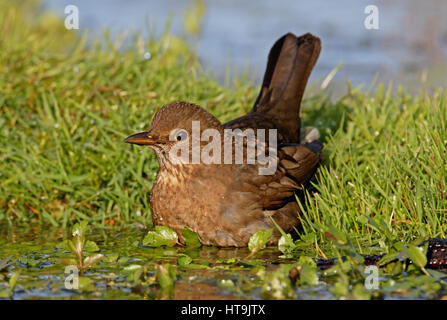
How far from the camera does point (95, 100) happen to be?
276 inches

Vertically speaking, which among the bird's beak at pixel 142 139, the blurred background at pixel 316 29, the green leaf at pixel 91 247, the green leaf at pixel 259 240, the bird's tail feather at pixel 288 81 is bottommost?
the green leaf at pixel 91 247

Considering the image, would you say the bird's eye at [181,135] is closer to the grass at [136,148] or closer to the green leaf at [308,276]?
the grass at [136,148]

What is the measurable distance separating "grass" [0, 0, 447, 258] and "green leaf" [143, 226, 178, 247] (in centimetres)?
86

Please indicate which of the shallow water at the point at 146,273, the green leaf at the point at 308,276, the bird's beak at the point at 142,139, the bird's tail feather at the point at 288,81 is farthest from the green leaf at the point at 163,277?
the bird's tail feather at the point at 288,81

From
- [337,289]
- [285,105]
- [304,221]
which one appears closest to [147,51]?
[285,105]

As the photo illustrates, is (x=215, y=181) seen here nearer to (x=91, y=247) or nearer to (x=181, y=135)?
(x=181, y=135)

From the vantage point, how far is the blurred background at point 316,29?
1092cm

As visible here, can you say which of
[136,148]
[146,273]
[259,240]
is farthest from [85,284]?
[136,148]

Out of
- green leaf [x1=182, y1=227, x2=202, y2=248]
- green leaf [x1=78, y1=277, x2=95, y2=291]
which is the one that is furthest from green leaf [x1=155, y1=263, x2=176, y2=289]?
green leaf [x1=182, y1=227, x2=202, y2=248]

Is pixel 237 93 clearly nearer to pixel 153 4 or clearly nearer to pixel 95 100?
pixel 95 100

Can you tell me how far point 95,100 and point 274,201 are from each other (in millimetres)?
2723

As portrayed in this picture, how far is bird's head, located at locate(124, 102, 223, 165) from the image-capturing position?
16.6 feet

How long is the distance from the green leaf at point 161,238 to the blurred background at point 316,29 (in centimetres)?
534

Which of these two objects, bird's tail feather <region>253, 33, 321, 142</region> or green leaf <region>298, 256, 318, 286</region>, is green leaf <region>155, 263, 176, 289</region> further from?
bird's tail feather <region>253, 33, 321, 142</region>
